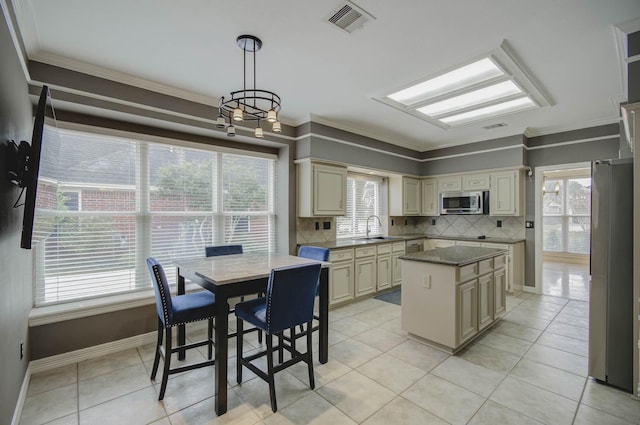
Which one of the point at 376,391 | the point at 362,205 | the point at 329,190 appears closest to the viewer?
the point at 376,391

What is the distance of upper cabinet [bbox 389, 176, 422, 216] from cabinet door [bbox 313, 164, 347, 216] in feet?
5.51

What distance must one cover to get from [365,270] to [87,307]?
11.3ft

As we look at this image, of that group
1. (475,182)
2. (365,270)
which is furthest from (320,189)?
(475,182)

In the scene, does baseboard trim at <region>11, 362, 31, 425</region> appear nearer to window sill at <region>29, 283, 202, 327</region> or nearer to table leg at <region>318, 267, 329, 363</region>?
window sill at <region>29, 283, 202, 327</region>

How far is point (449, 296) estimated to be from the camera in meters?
2.86

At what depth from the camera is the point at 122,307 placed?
2.96 meters

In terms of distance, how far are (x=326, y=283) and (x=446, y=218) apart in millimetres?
4174

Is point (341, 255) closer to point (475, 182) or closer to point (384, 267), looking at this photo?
point (384, 267)

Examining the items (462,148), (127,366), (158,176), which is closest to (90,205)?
(158,176)

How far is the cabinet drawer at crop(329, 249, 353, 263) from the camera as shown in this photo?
13.5 ft

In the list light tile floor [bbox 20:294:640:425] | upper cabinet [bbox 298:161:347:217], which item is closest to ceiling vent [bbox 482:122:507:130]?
upper cabinet [bbox 298:161:347:217]

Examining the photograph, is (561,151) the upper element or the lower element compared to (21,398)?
upper

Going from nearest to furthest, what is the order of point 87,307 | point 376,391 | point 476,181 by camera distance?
point 376,391, point 87,307, point 476,181

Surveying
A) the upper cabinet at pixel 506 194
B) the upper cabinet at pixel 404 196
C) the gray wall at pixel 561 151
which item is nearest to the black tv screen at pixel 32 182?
the upper cabinet at pixel 404 196
